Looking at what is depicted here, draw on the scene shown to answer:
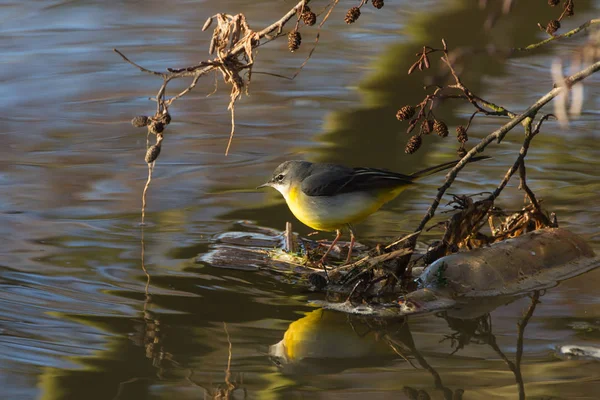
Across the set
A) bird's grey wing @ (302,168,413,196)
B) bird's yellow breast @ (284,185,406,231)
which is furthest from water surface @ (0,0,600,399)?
bird's grey wing @ (302,168,413,196)

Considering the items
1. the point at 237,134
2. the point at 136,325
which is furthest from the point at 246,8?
the point at 136,325

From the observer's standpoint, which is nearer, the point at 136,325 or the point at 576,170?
the point at 136,325

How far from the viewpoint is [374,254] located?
5051 millimetres

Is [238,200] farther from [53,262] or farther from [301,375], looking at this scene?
[301,375]

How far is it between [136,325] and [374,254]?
1.28 m

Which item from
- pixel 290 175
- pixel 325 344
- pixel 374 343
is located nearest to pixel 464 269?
pixel 374 343

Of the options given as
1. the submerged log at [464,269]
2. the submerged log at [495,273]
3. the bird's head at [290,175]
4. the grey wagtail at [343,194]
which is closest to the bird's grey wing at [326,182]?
the grey wagtail at [343,194]

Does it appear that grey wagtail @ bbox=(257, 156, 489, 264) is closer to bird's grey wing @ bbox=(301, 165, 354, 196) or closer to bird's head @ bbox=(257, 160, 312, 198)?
bird's grey wing @ bbox=(301, 165, 354, 196)

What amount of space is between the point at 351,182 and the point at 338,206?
0.56ft

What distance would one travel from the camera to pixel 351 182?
5.83 m

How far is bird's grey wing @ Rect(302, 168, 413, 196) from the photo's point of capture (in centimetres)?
578

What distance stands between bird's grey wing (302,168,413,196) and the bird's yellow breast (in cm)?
3

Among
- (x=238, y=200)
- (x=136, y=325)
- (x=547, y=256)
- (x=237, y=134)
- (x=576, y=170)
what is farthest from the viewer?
(x=237, y=134)

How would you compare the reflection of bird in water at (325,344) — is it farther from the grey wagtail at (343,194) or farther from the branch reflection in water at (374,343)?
the grey wagtail at (343,194)
